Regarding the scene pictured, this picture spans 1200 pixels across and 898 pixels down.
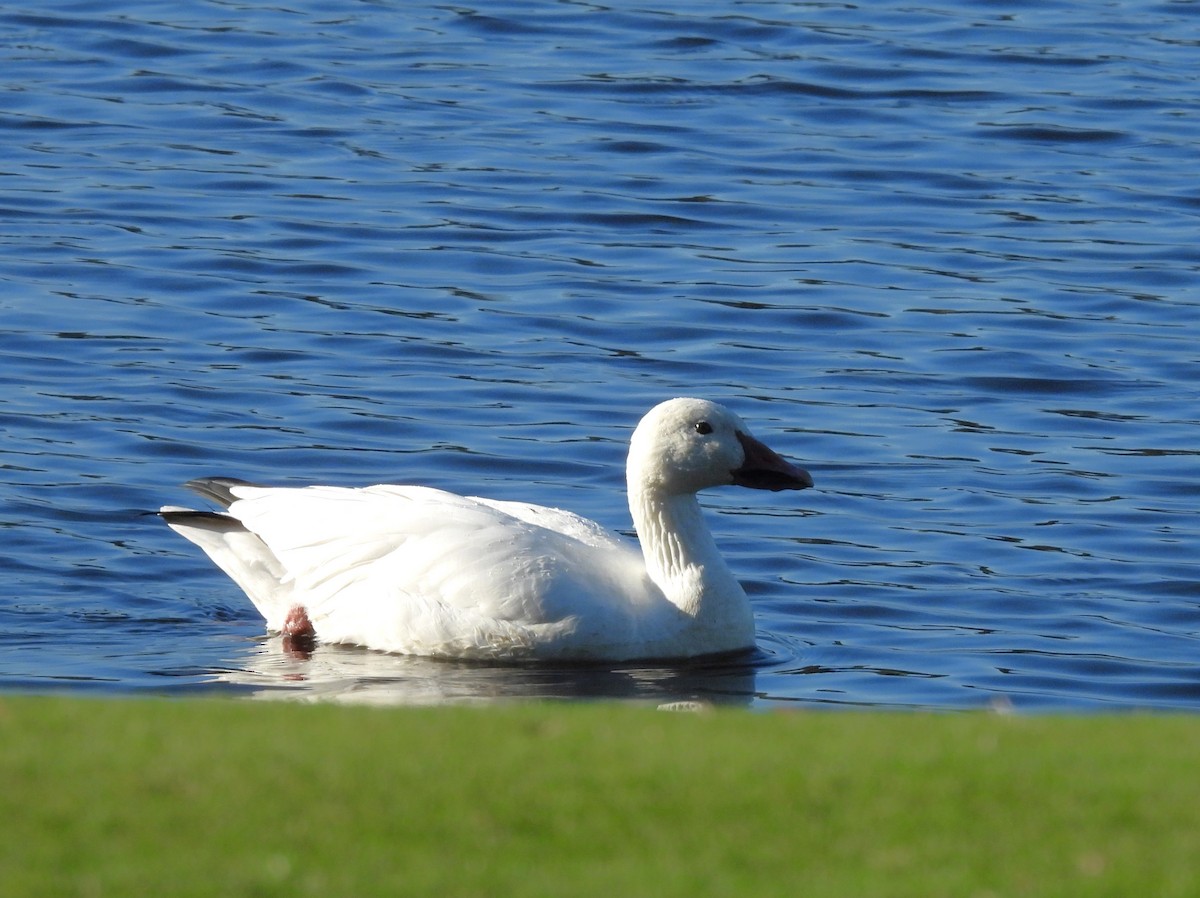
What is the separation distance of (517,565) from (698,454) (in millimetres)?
1139

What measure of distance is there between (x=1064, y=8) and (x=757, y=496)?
1358 centimetres

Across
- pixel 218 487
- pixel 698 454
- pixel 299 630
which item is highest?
pixel 698 454

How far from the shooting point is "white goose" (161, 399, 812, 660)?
1065cm

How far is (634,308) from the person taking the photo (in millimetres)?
16406

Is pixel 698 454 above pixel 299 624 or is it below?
above

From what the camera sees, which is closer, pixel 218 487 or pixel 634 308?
pixel 218 487

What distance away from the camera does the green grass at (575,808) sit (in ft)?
18.1

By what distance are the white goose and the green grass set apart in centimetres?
387

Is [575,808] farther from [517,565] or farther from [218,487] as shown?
[218,487]

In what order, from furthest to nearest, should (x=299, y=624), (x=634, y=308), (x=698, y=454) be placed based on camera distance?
(x=634, y=308) → (x=299, y=624) → (x=698, y=454)

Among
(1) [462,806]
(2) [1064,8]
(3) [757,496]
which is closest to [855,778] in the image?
(1) [462,806]

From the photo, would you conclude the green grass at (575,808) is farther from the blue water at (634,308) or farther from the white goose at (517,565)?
the white goose at (517,565)

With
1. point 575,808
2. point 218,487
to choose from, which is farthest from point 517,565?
point 575,808

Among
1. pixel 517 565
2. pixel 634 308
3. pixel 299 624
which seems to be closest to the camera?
pixel 517 565
